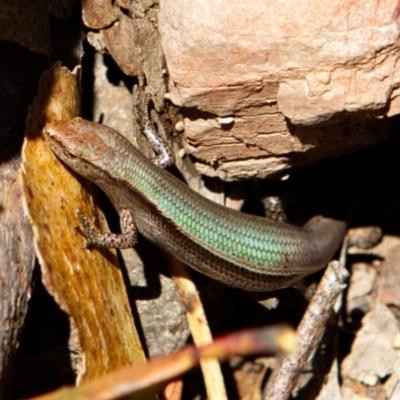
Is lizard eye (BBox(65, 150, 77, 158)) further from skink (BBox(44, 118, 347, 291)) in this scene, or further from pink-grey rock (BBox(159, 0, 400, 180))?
pink-grey rock (BBox(159, 0, 400, 180))

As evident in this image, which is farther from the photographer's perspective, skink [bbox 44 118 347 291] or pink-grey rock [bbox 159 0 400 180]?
skink [bbox 44 118 347 291]

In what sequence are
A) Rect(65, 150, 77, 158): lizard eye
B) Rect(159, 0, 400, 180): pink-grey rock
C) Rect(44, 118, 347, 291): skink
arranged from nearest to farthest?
Rect(159, 0, 400, 180): pink-grey rock, Rect(65, 150, 77, 158): lizard eye, Rect(44, 118, 347, 291): skink

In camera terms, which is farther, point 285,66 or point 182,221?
point 182,221

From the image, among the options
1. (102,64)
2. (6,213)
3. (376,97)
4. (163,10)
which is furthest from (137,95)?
(376,97)

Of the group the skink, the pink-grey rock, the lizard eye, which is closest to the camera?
the pink-grey rock

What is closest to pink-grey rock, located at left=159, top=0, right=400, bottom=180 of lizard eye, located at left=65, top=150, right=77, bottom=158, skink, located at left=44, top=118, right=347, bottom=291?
skink, located at left=44, top=118, right=347, bottom=291

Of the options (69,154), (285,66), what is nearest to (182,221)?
(69,154)

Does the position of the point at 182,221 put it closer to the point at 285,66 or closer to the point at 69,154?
the point at 69,154

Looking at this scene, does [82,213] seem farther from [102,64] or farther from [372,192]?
[372,192]

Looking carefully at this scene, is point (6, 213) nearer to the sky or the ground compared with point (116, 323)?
nearer to the sky
